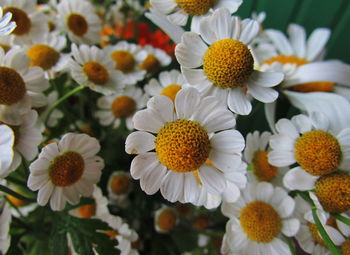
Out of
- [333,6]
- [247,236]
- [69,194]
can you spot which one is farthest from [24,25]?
[333,6]

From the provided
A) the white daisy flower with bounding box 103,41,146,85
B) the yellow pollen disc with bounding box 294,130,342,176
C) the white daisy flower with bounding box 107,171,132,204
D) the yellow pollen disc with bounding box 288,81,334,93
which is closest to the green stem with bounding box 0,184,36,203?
the white daisy flower with bounding box 107,171,132,204

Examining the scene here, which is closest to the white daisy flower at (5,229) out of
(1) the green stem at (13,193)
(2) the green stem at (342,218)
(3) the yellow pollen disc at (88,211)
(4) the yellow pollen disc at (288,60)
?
(1) the green stem at (13,193)

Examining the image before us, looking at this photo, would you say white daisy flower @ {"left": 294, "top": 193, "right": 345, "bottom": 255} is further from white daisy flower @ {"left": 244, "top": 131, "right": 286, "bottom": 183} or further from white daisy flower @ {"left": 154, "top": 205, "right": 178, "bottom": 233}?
white daisy flower @ {"left": 154, "top": 205, "right": 178, "bottom": 233}

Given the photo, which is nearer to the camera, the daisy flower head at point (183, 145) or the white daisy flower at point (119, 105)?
the daisy flower head at point (183, 145)

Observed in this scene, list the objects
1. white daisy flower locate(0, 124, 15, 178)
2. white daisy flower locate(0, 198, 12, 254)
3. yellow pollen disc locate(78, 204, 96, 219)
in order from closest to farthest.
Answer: white daisy flower locate(0, 124, 15, 178) < white daisy flower locate(0, 198, 12, 254) < yellow pollen disc locate(78, 204, 96, 219)

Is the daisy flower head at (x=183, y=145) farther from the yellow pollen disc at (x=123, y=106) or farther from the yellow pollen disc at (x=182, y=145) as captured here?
the yellow pollen disc at (x=123, y=106)

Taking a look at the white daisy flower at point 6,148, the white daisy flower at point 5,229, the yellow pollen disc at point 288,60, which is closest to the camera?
the white daisy flower at point 6,148
